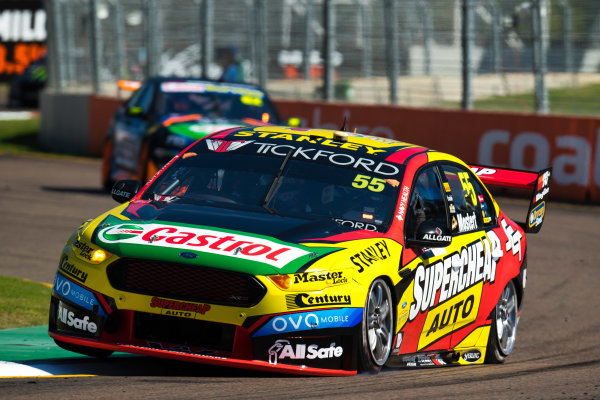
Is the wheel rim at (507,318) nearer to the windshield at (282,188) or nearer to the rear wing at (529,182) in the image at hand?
the rear wing at (529,182)

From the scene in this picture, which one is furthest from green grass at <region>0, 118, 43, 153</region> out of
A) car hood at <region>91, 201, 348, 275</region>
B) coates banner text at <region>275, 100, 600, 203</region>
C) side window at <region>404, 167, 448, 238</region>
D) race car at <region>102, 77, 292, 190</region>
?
car hood at <region>91, 201, 348, 275</region>

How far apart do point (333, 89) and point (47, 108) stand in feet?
28.5

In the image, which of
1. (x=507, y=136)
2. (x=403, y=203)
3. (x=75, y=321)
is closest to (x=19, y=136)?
(x=507, y=136)

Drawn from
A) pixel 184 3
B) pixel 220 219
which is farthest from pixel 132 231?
pixel 184 3

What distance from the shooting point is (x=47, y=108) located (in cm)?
2816

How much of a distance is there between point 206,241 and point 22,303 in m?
3.40

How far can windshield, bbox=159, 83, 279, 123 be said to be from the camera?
642 inches

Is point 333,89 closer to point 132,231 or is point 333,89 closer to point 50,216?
point 50,216

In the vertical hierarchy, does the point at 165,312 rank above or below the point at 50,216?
above

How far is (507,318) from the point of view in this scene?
8.38 meters

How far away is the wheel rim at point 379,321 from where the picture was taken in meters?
6.36

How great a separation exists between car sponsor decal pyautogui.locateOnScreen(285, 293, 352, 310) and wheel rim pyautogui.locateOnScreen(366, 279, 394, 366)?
0.65 ft

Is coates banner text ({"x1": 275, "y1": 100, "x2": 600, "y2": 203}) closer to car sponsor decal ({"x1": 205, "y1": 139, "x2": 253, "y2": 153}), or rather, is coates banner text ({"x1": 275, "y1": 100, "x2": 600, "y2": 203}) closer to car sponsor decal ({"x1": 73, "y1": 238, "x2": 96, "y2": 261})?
car sponsor decal ({"x1": 205, "y1": 139, "x2": 253, "y2": 153})

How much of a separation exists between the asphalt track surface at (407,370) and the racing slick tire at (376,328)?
0.35 ft
